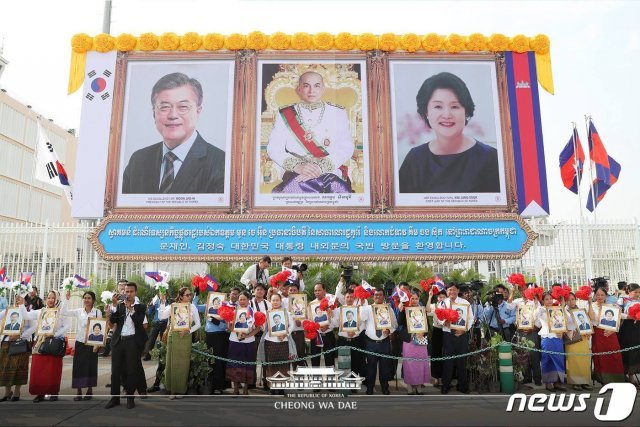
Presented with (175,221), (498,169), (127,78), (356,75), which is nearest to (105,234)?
(175,221)

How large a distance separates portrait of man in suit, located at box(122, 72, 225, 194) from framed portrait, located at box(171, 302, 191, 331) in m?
5.21

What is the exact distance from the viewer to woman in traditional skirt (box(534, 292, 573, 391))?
7.02 m

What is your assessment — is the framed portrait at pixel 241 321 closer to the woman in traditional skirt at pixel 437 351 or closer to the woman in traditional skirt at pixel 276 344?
the woman in traditional skirt at pixel 276 344

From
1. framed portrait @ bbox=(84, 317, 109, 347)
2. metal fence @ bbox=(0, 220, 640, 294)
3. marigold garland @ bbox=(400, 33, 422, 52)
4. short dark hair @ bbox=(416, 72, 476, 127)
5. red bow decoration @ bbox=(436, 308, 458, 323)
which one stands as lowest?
framed portrait @ bbox=(84, 317, 109, 347)

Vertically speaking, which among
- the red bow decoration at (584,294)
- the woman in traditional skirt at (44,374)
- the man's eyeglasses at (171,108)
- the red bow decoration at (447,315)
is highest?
the man's eyeglasses at (171,108)

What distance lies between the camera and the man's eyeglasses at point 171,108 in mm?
11812

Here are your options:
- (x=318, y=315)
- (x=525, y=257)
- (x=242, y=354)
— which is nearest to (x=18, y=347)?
(x=242, y=354)

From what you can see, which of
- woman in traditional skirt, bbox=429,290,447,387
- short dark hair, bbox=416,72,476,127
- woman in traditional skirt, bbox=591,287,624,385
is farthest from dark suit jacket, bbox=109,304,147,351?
short dark hair, bbox=416,72,476,127

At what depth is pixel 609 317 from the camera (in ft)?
23.5

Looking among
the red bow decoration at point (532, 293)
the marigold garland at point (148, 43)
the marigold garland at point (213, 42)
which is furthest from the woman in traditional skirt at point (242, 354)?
the marigold garland at point (148, 43)

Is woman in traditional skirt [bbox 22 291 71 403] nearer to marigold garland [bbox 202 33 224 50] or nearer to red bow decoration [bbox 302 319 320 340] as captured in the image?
red bow decoration [bbox 302 319 320 340]

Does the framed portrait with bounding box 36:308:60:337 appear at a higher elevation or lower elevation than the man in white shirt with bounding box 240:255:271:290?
lower

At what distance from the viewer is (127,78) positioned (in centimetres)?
1191

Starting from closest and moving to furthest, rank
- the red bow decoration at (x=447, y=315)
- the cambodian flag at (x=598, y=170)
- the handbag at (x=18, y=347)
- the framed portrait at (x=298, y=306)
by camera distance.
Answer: the handbag at (x=18, y=347) → the red bow decoration at (x=447, y=315) → the framed portrait at (x=298, y=306) → the cambodian flag at (x=598, y=170)
